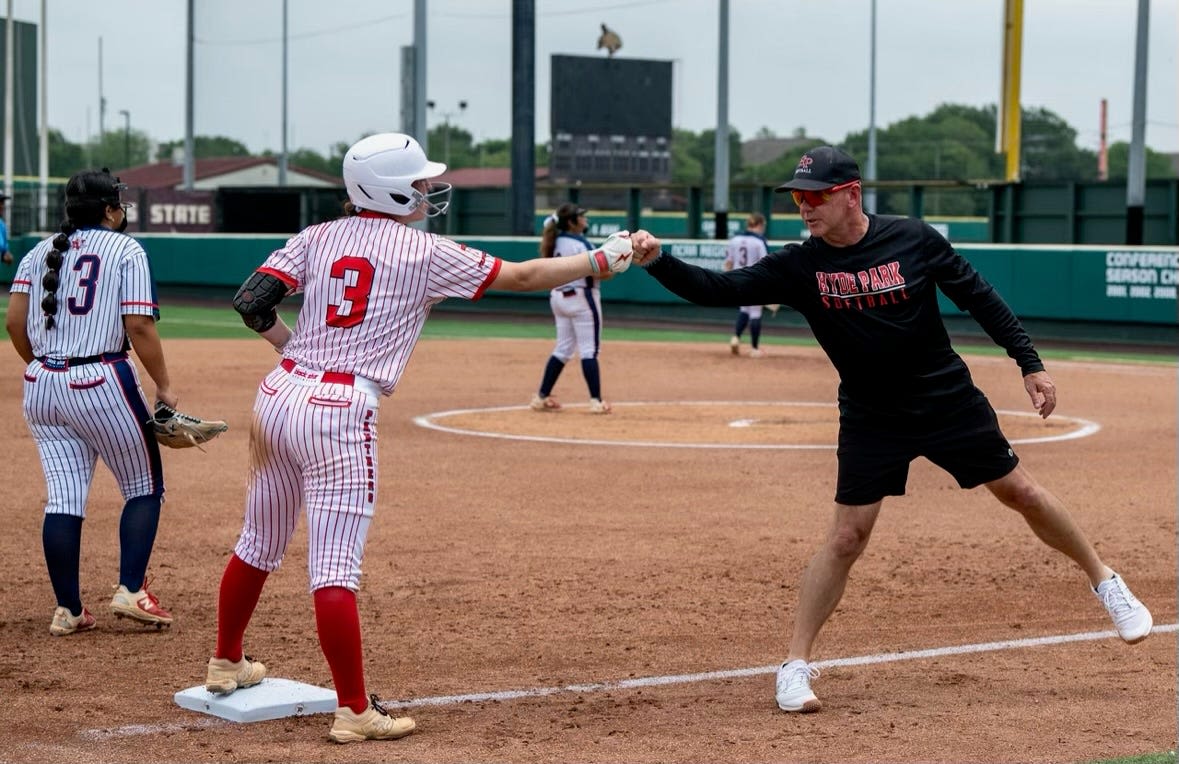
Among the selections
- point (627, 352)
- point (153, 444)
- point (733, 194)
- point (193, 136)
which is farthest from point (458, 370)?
point (733, 194)

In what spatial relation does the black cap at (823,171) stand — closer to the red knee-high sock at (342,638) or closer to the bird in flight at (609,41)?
the red knee-high sock at (342,638)

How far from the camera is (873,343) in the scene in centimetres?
589

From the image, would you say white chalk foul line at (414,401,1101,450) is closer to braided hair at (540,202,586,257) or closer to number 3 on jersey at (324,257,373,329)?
braided hair at (540,202,586,257)

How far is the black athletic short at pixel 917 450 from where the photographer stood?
19.5 feet

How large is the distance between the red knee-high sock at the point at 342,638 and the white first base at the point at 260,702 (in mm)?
450

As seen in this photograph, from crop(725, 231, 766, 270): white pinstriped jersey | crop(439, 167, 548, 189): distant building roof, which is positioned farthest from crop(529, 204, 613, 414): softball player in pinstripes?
crop(439, 167, 548, 189): distant building roof

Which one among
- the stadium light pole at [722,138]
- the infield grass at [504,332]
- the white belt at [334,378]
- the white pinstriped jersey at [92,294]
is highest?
the stadium light pole at [722,138]

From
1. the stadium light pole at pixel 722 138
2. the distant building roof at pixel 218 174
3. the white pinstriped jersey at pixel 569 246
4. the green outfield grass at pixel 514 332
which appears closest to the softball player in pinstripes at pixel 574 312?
the white pinstriped jersey at pixel 569 246

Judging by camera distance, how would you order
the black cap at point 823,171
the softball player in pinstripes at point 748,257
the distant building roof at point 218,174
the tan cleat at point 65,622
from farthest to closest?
the distant building roof at point 218,174, the softball player in pinstripes at point 748,257, the tan cleat at point 65,622, the black cap at point 823,171

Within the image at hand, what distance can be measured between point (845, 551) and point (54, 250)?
353 centimetres

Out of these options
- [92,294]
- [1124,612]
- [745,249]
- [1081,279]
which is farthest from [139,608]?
[1081,279]

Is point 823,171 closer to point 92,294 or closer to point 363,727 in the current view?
point 363,727

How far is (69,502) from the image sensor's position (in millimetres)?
6914

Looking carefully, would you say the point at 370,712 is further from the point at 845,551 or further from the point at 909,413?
the point at 909,413
